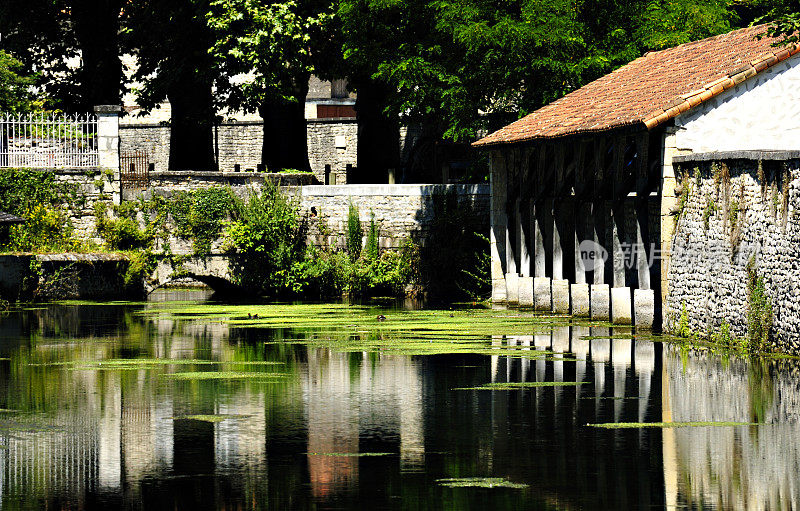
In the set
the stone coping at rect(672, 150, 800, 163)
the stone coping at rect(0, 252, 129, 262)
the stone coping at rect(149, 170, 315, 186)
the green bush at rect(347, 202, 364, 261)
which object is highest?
the stone coping at rect(149, 170, 315, 186)

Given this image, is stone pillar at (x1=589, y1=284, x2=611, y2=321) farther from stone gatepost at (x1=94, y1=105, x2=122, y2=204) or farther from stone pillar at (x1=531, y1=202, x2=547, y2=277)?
stone gatepost at (x1=94, y1=105, x2=122, y2=204)

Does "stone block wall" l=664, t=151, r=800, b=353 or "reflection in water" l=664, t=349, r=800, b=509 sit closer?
"reflection in water" l=664, t=349, r=800, b=509

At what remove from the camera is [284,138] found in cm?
3725

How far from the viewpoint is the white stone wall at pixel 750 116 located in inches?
803

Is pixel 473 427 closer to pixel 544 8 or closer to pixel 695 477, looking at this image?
pixel 695 477

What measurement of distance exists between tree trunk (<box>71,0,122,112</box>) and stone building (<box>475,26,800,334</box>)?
49.0ft

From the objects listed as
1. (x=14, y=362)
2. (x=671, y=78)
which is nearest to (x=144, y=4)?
(x=671, y=78)

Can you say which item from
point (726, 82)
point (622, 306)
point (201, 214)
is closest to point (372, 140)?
point (201, 214)

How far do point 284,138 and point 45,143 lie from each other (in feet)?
24.6

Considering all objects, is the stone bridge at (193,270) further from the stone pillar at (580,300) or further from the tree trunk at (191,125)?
the stone pillar at (580,300)

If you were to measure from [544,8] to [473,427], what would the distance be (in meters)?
16.3

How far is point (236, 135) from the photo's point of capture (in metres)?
51.0

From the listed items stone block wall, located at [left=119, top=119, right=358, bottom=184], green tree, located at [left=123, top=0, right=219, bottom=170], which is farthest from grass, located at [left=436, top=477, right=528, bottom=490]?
stone block wall, located at [left=119, top=119, right=358, bottom=184]

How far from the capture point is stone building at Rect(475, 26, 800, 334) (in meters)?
19.0
